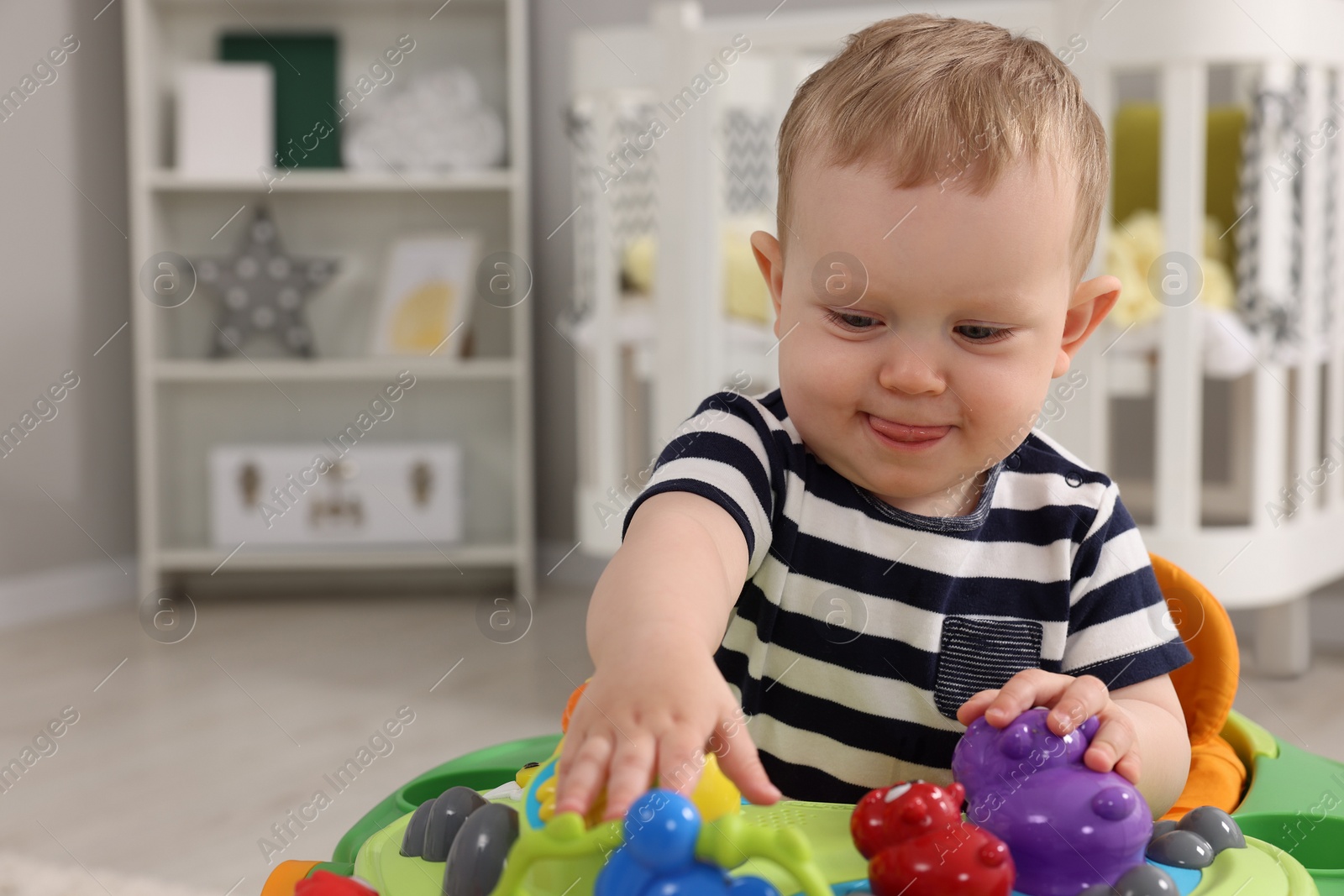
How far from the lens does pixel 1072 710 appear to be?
19.3 inches

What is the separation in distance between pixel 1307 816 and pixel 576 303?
134cm

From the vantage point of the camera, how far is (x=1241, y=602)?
1.38m

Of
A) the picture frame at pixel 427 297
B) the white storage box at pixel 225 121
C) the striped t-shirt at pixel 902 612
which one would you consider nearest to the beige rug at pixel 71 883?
the striped t-shirt at pixel 902 612

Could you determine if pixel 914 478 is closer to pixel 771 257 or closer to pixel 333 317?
pixel 771 257

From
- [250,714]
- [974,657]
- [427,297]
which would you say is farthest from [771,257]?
[427,297]

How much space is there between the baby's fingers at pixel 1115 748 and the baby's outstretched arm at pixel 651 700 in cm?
16

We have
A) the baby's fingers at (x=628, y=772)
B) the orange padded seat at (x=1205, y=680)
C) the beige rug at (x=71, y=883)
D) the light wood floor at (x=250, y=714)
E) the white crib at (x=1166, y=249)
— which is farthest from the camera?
the white crib at (x=1166, y=249)

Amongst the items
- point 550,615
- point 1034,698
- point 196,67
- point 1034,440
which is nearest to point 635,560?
point 1034,698

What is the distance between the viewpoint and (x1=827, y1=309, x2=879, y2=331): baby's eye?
0.55 meters

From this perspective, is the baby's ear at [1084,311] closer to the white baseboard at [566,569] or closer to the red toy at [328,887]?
the red toy at [328,887]

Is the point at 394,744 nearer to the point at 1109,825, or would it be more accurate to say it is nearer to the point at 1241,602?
the point at 1241,602

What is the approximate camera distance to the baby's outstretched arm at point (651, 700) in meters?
0.35

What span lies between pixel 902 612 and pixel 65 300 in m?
1.99

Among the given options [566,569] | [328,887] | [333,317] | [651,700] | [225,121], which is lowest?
[566,569]
